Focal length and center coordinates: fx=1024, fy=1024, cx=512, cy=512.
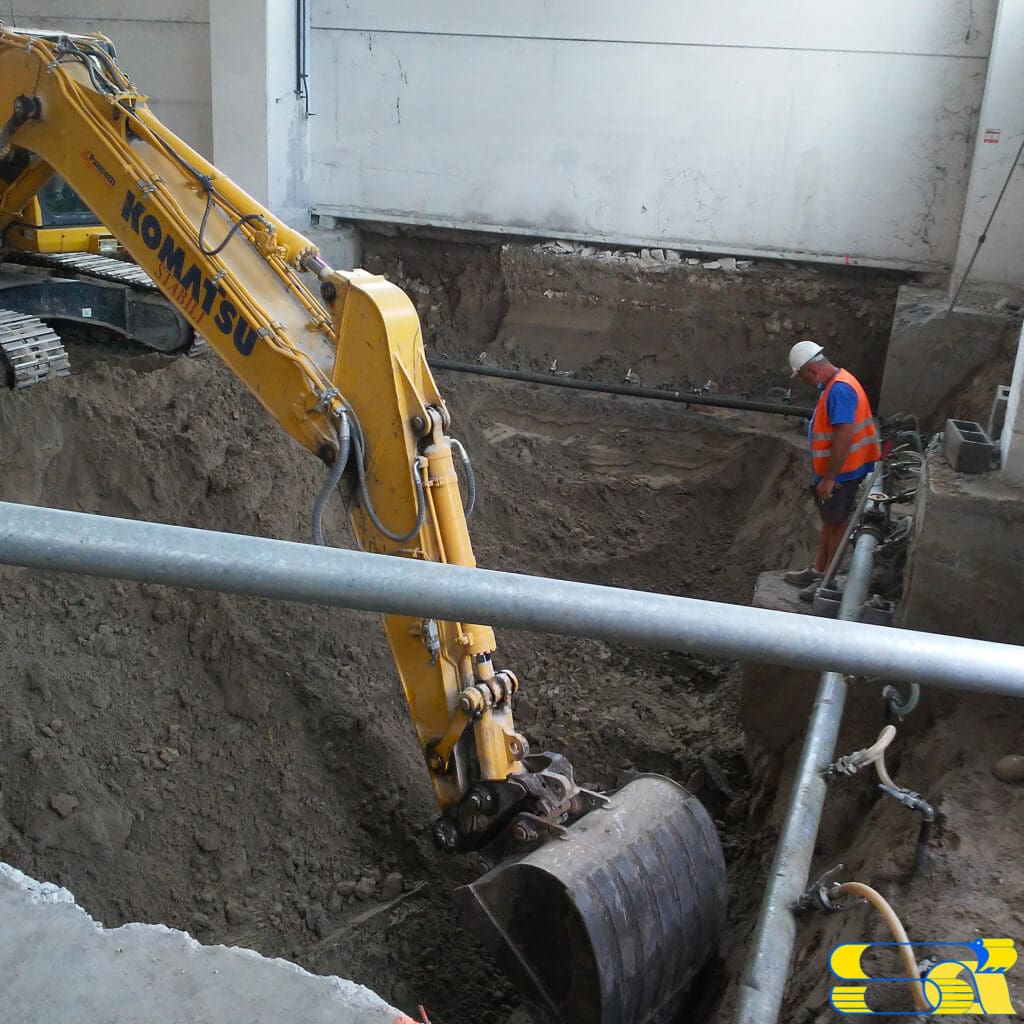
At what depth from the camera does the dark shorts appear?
5926mm

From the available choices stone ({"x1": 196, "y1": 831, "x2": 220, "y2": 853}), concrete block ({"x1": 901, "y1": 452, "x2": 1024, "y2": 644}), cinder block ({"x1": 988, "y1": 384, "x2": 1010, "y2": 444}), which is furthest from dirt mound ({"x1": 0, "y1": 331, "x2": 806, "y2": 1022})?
cinder block ({"x1": 988, "y1": 384, "x2": 1010, "y2": 444})

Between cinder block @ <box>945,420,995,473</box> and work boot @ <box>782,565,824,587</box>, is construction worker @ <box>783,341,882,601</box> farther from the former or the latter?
cinder block @ <box>945,420,995,473</box>

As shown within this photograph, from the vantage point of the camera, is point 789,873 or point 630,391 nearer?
point 789,873

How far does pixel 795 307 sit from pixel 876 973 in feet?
24.3

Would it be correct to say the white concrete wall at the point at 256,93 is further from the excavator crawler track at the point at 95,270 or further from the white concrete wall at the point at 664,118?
the excavator crawler track at the point at 95,270

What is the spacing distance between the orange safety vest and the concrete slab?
4.82 metres

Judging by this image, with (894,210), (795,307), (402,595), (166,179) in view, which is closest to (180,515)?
(166,179)

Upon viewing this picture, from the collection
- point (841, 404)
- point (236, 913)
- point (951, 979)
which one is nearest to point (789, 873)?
point (951, 979)

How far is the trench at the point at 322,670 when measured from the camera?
443 cm

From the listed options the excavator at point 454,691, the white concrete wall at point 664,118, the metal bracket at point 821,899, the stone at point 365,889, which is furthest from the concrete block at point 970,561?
the white concrete wall at point 664,118

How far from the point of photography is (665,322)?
978 cm

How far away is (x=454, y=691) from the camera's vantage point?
4.00 m

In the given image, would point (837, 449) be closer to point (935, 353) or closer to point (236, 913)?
point (935, 353)

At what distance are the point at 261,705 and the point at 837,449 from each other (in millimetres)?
3483
